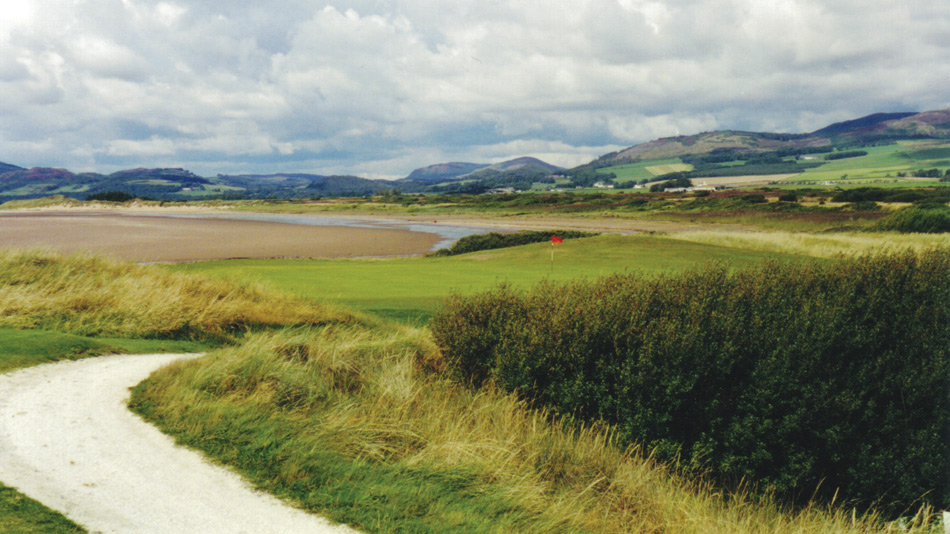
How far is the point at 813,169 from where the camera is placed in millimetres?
194000

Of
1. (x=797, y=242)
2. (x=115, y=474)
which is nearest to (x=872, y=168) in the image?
(x=797, y=242)

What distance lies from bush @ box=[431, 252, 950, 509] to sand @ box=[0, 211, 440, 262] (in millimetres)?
35657

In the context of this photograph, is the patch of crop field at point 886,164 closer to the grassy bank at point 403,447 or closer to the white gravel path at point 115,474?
the grassy bank at point 403,447

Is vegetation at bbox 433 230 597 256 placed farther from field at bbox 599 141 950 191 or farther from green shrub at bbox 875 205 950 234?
field at bbox 599 141 950 191

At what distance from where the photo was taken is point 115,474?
6.34m

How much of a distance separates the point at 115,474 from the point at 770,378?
869 centimetres

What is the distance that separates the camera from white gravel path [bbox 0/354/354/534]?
5676 millimetres

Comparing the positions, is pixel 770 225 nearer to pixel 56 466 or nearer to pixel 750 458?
pixel 750 458

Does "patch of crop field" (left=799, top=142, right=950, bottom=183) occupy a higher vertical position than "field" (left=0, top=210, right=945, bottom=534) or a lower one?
higher

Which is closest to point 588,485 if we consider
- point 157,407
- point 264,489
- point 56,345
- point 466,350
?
point 264,489

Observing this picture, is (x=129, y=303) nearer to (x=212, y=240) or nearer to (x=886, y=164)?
(x=212, y=240)

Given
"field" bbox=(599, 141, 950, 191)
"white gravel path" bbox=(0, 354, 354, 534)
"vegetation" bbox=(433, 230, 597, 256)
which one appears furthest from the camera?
"field" bbox=(599, 141, 950, 191)

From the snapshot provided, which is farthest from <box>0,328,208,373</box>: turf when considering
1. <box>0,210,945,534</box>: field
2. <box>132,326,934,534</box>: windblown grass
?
<box>132,326,934,534</box>: windblown grass

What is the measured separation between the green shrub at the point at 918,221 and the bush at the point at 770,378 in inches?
2004
